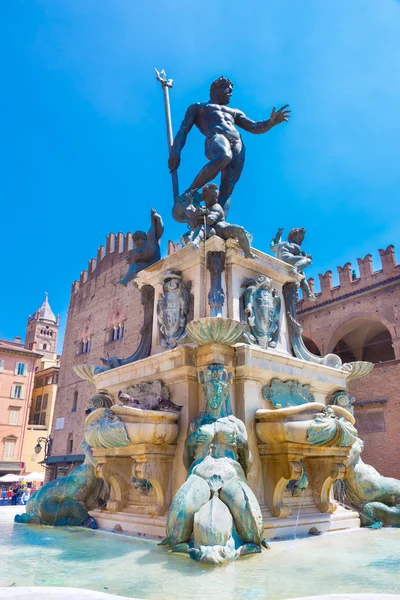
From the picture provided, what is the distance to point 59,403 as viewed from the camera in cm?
4225

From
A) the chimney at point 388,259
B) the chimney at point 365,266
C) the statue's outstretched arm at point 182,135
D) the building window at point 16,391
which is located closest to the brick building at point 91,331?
the building window at point 16,391

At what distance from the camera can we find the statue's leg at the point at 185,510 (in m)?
3.65

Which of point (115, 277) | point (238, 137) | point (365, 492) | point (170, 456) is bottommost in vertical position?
A: point (365, 492)

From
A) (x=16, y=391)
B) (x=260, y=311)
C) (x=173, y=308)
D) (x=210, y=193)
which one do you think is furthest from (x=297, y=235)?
(x=16, y=391)

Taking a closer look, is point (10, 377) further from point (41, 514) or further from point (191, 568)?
point (191, 568)

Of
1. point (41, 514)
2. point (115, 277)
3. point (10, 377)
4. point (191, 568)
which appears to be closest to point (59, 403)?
point (10, 377)

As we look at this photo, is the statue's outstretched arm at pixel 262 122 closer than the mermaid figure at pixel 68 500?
No

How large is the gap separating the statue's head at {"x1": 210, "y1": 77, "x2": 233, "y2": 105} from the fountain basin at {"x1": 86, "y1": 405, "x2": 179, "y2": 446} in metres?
5.12

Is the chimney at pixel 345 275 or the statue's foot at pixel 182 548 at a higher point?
the chimney at pixel 345 275

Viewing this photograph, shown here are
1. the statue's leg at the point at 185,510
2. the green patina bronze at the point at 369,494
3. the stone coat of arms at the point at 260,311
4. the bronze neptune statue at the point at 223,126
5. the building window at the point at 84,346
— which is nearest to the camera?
the statue's leg at the point at 185,510

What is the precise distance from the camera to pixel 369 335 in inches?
1163

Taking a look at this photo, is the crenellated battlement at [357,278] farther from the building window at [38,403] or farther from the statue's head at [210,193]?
the building window at [38,403]

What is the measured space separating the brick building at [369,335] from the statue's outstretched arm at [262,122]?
65.1ft

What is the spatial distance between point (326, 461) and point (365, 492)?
0.87 meters
